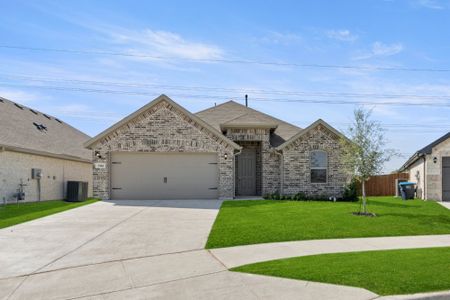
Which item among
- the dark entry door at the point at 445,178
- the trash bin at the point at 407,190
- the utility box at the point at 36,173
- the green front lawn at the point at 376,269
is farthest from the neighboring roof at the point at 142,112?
the green front lawn at the point at 376,269

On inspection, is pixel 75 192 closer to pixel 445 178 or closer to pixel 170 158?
pixel 170 158

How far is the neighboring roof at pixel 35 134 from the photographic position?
2031 centimetres

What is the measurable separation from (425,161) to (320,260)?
1617 cm

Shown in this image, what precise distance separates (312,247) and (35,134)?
1936 centimetres

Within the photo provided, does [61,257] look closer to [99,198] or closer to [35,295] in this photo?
[35,295]

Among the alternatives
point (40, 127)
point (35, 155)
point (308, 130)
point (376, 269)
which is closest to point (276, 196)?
point (308, 130)

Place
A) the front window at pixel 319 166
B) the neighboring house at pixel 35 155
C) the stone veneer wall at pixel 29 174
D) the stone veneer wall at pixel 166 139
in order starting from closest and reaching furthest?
the stone veneer wall at pixel 29 174, the neighboring house at pixel 35 155, the stone veneer wall at pixel 166 139, the front window at pixel 319 166

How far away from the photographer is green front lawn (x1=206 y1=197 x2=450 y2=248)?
Answer: 10156 mm

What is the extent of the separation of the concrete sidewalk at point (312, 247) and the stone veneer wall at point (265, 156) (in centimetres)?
1188

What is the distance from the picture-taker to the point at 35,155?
2159 centimetres

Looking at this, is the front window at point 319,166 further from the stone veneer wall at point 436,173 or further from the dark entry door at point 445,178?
the dark entry door at point 445,178

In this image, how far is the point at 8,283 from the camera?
664 centimetres

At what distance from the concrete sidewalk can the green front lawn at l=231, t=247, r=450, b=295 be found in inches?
16.5

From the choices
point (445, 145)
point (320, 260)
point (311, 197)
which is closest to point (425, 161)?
point (445, 145)
